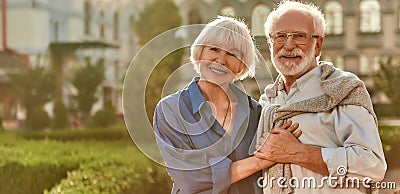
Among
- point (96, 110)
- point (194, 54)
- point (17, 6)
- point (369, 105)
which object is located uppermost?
point (17, 6)

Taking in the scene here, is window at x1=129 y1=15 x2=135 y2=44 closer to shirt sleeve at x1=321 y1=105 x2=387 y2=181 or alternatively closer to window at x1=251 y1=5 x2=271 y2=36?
window at x1=251 y1=5 x2=271 y2=36

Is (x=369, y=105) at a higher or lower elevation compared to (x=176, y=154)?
higher

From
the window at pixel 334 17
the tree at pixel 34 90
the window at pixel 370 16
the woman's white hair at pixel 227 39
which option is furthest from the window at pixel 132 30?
the woman's white hair at pixel 227 39

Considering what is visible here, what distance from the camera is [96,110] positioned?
555cm

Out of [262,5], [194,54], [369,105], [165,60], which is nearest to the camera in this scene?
[369,105]

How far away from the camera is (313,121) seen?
150cm

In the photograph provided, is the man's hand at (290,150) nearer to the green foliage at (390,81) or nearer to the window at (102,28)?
the green foliage at (390,81)

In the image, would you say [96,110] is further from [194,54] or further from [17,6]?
[194,54]

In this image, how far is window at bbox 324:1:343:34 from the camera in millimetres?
5668

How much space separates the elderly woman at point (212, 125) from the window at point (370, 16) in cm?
430

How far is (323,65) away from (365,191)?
308mm

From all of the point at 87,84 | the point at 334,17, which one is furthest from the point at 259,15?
the point at 87,84

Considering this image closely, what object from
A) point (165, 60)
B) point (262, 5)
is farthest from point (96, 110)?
point (262, 5)

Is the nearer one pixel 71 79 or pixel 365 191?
pixel 365 191
